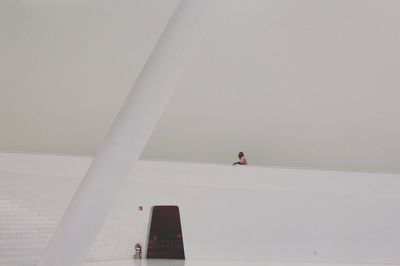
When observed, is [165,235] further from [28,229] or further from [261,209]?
[28,229]

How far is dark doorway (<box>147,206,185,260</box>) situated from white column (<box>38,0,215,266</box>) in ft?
22.1

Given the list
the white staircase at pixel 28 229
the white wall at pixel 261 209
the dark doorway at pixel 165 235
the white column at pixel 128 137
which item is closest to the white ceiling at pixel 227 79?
the white wall at pixel 261 209

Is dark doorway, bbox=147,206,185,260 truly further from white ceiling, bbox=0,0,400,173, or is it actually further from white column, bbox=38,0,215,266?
white column, bbox=38,0,215,266

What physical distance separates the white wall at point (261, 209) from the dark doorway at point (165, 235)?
166 mm

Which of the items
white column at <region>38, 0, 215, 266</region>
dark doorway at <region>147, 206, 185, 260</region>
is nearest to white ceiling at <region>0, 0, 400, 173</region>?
dark doorway at <region>147, 206, 185, 260</region>

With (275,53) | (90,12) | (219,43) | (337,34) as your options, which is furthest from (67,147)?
(337,34)

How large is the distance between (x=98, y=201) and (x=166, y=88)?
4.23 feet

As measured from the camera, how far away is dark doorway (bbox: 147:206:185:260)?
1145cm

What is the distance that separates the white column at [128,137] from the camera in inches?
188

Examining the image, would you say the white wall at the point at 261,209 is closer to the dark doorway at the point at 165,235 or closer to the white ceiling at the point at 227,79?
the dark doorway at the point at 165,235

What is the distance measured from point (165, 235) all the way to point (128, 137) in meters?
7.09

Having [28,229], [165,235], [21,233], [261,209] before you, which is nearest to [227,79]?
[261,209]

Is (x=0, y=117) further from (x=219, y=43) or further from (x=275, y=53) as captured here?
(x=275, y=53)

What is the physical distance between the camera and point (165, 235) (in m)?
11.6
